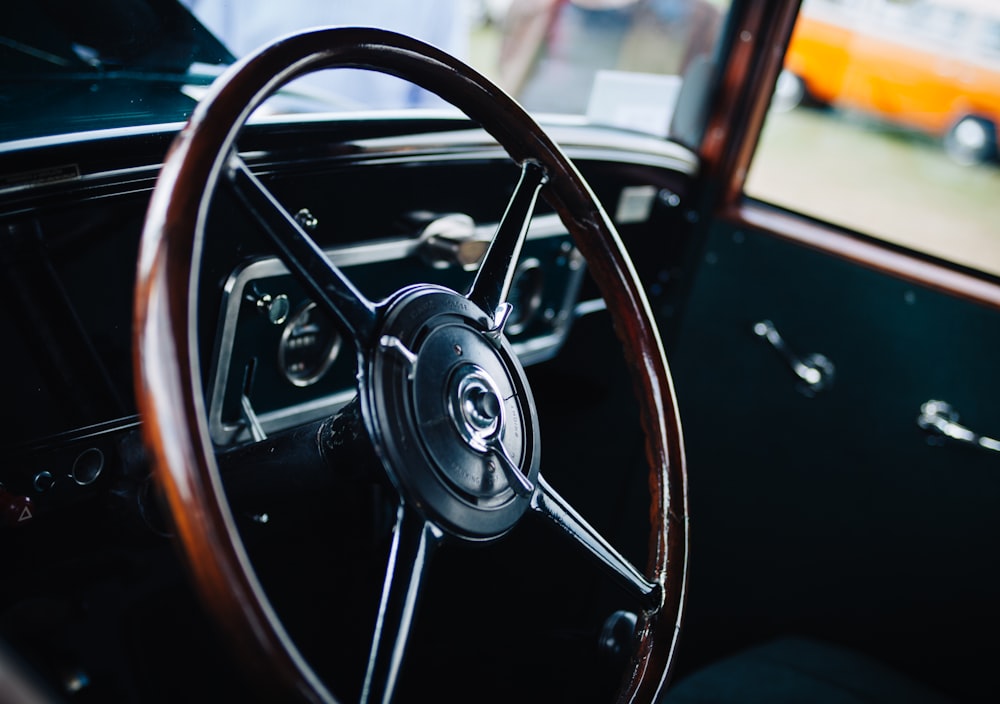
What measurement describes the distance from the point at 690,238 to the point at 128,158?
1.19m

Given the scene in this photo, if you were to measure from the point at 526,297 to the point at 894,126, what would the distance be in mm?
Result: 3253

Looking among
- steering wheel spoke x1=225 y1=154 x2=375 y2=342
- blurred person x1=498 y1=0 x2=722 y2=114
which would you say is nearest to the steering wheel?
steering wheel spoke x1=225 y1=154 x2=375 y2=342

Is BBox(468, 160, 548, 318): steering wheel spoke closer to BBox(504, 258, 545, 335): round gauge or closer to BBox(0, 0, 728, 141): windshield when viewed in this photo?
BBox(0, 0, 728, 141): windshield

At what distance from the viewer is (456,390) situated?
0.78 m

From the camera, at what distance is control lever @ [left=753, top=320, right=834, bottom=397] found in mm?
1639

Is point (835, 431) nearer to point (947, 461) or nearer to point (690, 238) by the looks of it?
point (947, 461)

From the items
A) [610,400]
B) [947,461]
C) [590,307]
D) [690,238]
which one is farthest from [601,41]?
[947,461]

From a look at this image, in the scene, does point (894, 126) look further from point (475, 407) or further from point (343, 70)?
point (475, 407)

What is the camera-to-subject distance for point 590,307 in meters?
1.63

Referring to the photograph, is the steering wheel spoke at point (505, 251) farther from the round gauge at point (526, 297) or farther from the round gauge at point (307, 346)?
the round gauge at point (526, 297)

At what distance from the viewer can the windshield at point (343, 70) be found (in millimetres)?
1048

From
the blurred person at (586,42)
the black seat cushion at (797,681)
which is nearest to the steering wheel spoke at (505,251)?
the black seat cushion at (797,681)

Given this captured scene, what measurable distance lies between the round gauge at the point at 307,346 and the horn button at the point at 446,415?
0.99 ft

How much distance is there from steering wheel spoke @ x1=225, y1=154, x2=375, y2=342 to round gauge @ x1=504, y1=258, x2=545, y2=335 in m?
0.68
